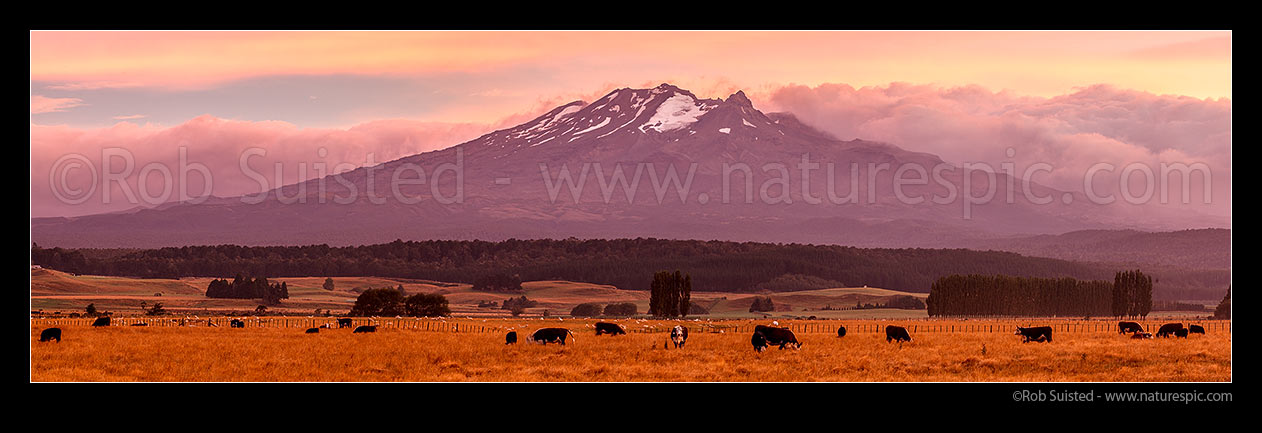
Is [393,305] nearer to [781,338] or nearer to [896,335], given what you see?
[896,335]

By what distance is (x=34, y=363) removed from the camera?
43.2 metres

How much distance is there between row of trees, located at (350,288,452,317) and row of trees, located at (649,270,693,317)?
25980 mm

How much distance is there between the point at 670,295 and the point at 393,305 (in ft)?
106

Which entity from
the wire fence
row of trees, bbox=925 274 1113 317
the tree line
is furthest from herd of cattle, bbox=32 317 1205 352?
row of trees, bbox=925 274 1113 317

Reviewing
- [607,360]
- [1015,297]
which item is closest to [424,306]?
[607,360]

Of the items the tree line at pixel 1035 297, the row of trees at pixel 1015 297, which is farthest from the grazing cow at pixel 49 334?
the row of trees at pixel 1015 297

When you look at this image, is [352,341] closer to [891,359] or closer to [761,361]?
[761,361]

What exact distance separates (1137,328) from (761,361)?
29880 mm

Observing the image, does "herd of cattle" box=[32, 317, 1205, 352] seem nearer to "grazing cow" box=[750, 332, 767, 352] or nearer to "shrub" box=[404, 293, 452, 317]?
"grazing cow" box=[750, 332, 767, 352]

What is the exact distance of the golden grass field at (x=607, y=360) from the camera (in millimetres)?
41062

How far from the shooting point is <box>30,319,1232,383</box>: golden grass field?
41.1 m

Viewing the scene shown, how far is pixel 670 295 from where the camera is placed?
136875 mm
